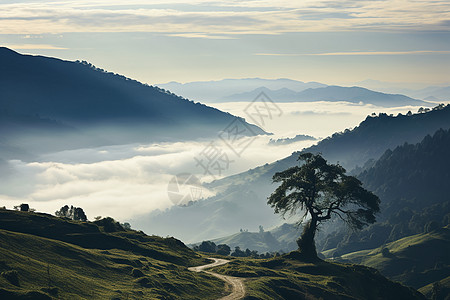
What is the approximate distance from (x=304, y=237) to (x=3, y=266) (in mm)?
75977

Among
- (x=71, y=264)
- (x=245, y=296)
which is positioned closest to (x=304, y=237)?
(x=245, y=296)

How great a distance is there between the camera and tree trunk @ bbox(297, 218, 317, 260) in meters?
128

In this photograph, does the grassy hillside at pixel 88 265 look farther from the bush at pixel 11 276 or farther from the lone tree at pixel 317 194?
the lone tree at pixel 317 194

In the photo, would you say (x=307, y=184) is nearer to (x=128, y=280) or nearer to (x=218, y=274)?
(x=218, y=274)

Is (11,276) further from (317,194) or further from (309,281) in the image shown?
(317,194)

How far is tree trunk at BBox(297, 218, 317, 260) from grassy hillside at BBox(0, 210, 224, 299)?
25.8m

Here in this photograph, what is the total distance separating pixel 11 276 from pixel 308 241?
255 feet

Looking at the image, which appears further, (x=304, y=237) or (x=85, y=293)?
(x=304, y=237)

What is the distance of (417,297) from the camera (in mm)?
123625

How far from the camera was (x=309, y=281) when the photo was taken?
11162 cm

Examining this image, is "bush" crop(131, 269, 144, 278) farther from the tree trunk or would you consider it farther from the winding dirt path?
the tree trunk

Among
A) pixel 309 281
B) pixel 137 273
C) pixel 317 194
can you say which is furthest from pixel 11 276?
pixel 317 194

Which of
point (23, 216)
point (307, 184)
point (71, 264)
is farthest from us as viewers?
point (307, 184)

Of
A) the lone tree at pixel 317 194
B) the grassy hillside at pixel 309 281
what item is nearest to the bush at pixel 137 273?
the grassy hillside at pixel 309 281
